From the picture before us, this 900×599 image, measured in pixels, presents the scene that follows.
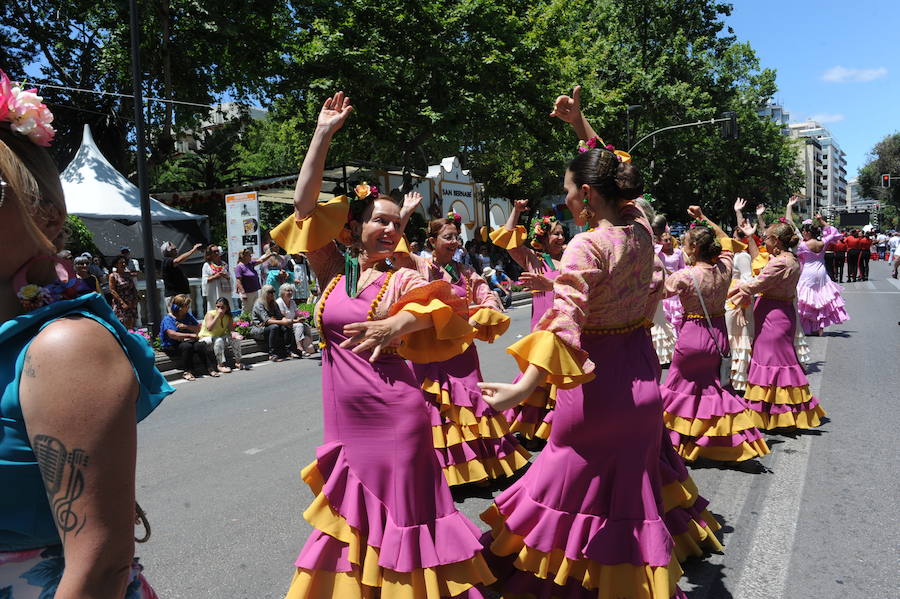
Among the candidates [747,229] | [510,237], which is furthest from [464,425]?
[747,229]

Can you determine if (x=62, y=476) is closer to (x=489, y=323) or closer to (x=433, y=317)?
(x=433, y=317)

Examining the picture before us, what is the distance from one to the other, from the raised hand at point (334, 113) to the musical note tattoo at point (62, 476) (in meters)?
2.08

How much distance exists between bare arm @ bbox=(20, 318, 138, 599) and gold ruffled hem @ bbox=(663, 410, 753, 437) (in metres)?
4.58

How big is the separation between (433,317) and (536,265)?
278 centimetres

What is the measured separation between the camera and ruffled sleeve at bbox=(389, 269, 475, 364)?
9.39 feet

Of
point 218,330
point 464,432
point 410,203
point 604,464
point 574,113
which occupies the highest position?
point 574,113

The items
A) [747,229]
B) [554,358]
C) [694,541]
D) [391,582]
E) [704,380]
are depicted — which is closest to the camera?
[554,358]

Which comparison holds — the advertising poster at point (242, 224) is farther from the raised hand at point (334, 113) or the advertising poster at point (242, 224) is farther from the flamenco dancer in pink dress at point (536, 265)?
the raised hand at point (334, 113)

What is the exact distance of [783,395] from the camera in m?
6.32

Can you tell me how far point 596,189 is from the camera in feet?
9.98

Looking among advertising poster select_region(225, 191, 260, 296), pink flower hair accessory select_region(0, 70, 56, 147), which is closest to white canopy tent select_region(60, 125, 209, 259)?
advertising poster select_region(225, 191, 260, 296)

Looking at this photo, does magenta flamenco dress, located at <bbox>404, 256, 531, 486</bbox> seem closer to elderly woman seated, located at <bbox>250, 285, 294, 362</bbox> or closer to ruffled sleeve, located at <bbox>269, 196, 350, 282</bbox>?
ruffled sleeve, located at <bbox>269, 196, 350, 282</bbox>

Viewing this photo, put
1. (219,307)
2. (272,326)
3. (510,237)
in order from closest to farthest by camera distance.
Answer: (510,237) < (219,307) < (272,326)

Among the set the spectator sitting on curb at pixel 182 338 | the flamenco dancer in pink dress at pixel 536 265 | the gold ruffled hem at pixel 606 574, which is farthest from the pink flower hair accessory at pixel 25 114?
the spectator sitting on curb at pixel 182 338
